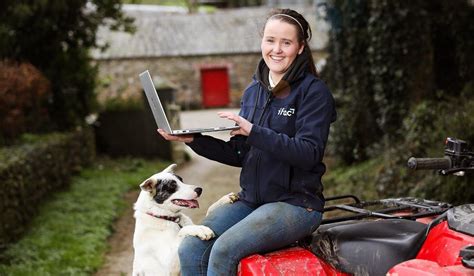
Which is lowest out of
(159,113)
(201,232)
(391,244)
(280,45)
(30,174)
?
(30,174)

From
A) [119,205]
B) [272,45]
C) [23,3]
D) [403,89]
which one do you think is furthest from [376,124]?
[272,45]

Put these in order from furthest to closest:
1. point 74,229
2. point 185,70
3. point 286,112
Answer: point 185,70
point 74,229
point 286,112

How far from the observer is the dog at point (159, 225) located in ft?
12.8

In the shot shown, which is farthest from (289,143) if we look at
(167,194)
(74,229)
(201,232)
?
(74,229)

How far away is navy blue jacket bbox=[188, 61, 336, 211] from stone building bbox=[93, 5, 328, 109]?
27.2m

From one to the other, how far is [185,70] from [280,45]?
28750 millimetres

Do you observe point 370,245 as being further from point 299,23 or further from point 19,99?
point 19,99

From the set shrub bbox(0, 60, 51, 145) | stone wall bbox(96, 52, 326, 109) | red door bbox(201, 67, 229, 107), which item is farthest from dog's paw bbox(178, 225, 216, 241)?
red door bbox(201, 67, 229, 107)

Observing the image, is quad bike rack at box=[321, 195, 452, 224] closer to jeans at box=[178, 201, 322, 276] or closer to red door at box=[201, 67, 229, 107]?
jeans at box=[178, 201, 322, 276]

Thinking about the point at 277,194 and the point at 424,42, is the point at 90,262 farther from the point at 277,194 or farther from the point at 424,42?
the point at 424,42

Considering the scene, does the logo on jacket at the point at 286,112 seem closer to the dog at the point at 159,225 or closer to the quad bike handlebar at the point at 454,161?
the quad bike handlebar at the point at 454,161

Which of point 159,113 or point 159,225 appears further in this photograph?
point 159,225

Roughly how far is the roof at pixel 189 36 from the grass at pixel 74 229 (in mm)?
18539

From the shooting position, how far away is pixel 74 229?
8727 millimetres
